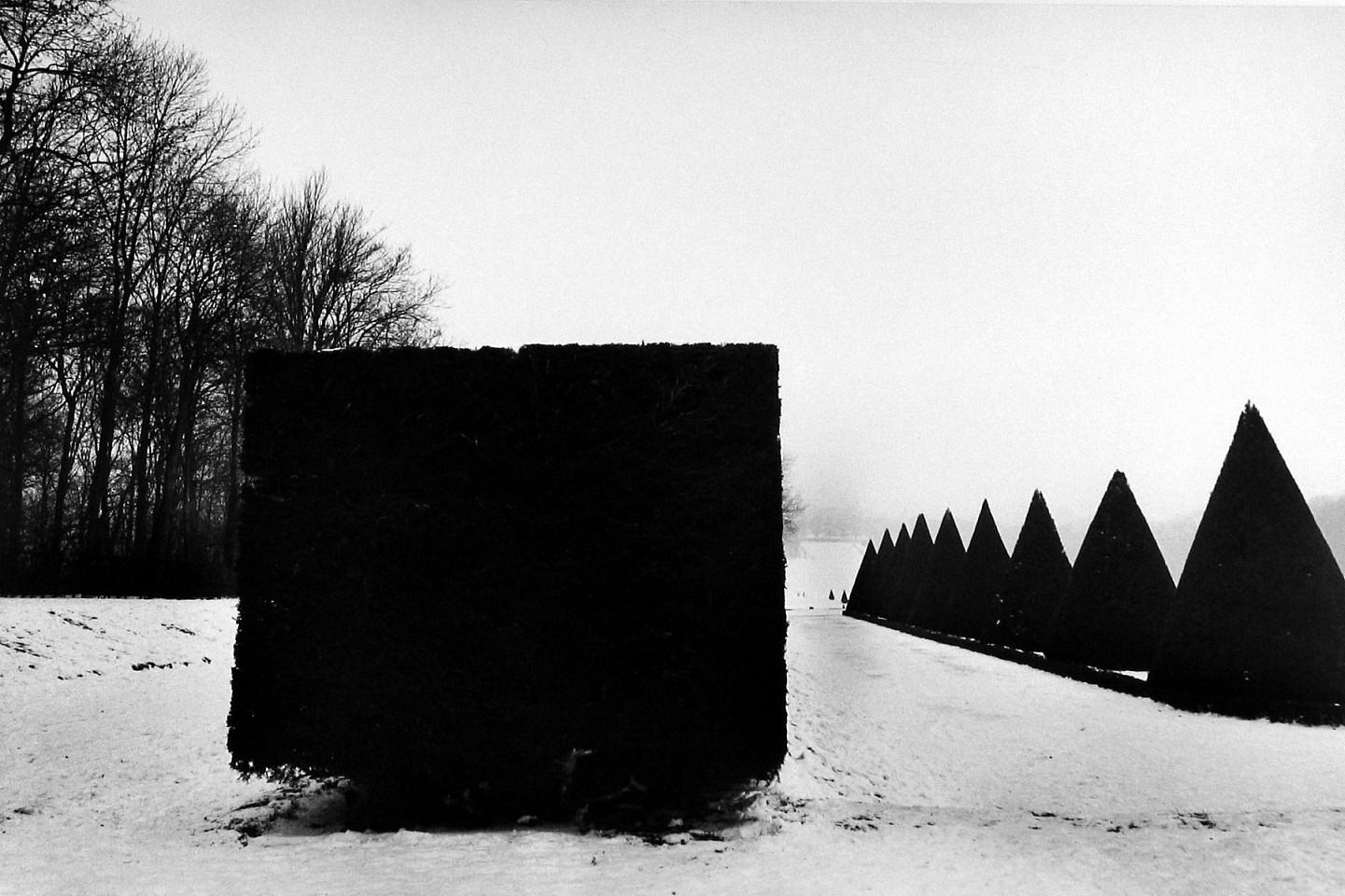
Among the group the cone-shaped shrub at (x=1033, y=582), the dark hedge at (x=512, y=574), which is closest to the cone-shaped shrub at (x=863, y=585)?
the cone-shaped shrub at (x=1033, y=582)

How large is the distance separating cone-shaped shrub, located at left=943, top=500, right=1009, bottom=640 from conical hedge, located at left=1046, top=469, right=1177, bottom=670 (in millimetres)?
4736

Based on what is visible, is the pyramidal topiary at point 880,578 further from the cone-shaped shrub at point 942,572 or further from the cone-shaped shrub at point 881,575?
the cone-shaped shrub at point 942,572

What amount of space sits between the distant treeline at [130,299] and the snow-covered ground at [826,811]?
8.05 metres

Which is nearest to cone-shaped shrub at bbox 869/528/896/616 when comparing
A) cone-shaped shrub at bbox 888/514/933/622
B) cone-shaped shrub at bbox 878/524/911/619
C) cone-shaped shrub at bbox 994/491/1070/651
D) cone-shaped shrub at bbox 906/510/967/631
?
cone-shaped shrub at bbox 878/524/911/619

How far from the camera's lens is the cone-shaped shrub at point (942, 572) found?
22438 mm

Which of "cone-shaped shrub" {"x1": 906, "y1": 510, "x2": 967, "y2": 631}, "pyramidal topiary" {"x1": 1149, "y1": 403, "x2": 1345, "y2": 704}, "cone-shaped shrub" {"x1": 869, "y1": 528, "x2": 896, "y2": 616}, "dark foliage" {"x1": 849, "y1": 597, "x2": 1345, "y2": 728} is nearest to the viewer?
"dark foliage" {"x1": 849, "y1": 597, "x2": 1345, "y2": 728}

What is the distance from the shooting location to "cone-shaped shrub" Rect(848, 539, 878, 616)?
32750 millimetres

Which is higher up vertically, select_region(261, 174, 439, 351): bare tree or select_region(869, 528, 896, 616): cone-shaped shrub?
select_region(261, 174, 439, 351): bare tree

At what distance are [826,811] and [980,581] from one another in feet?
49.8

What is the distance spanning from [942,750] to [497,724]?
5280mm

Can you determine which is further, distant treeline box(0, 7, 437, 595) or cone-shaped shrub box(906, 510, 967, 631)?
cone-shaped shrub box(906, 510, 967, 631)

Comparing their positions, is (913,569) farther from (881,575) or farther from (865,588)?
(865,588)

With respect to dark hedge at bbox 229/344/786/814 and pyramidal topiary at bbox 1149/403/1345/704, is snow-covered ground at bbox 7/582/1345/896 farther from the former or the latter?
pyramidal topiary at bbox 1149/403/1345/704

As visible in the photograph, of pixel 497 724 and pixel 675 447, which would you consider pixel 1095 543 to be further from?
pixel 497 724
